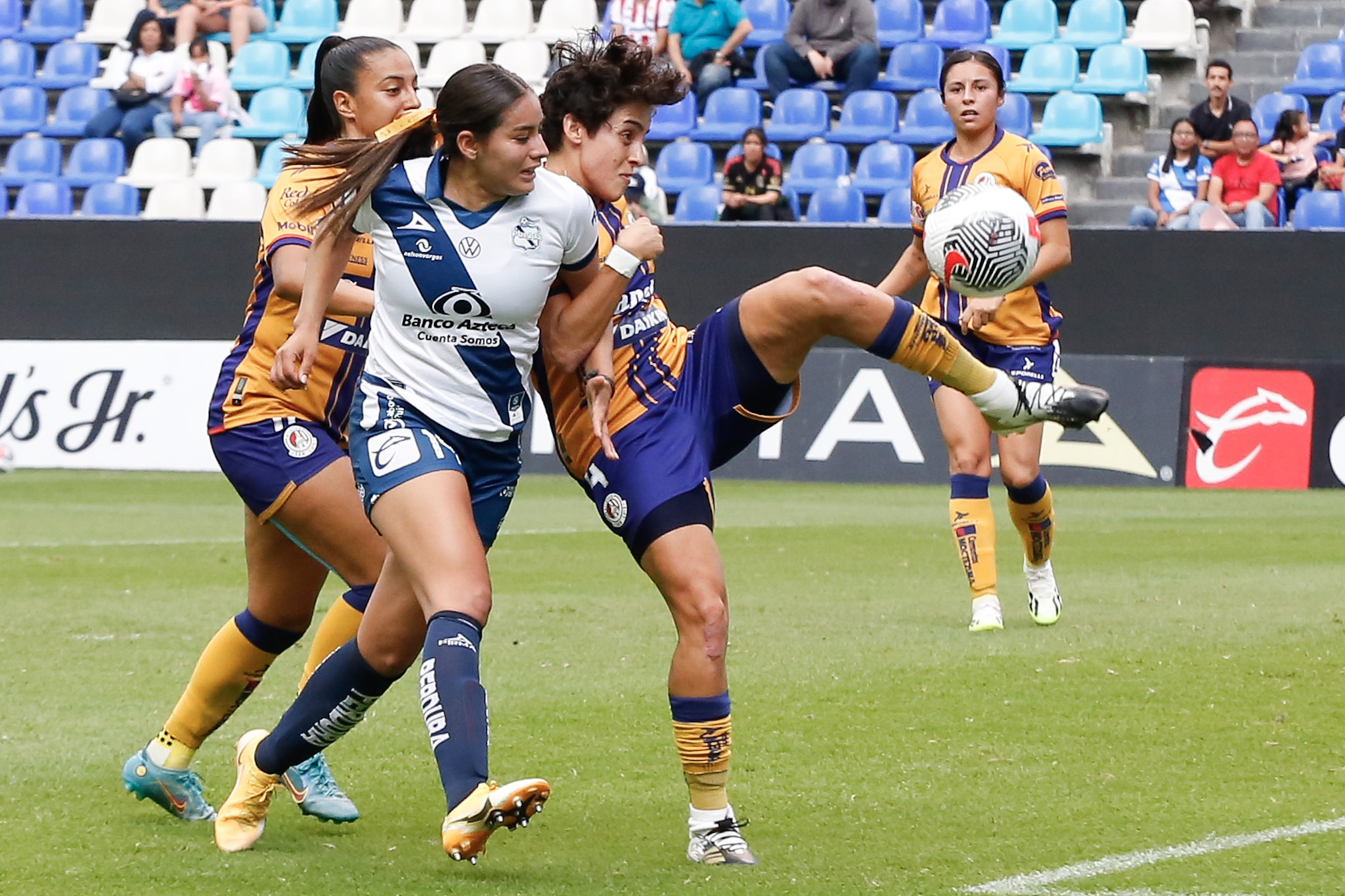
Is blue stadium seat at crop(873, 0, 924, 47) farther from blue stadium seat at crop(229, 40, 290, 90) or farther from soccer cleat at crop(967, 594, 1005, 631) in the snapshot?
soccer cleat at crop(967, 594, 1005, 631)

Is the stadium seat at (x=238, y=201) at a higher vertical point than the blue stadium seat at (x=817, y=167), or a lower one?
lower

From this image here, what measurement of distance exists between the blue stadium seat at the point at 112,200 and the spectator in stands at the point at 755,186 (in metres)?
6.29

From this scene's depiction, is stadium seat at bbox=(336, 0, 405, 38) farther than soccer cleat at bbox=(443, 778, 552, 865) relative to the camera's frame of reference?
Yes

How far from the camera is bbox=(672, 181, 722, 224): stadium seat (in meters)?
17.4

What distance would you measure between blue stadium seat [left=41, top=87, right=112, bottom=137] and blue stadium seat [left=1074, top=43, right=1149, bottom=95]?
10.1 metres

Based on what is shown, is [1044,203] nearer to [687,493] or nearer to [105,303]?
[687,493]

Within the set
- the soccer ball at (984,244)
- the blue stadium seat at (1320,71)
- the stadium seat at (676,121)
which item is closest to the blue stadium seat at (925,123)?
the stadium seat at (676,121)

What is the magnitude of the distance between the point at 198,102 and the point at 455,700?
55.7 feet

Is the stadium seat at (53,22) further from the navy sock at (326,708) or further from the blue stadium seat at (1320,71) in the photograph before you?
the navy sock at (326,708)

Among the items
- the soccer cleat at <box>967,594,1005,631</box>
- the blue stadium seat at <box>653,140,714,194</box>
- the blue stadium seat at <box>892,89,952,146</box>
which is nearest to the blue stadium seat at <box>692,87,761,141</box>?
the blue stadium seat at <box>653,140,714,194</box>

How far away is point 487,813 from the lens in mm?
3902

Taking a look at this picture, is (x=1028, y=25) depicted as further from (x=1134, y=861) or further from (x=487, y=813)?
(x=487, y=813)

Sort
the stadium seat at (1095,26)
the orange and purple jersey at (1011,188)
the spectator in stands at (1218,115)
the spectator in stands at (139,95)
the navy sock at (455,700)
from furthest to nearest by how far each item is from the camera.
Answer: the spectator in stands at (139,95) → the stadium seat at (1095,26) → the spectator in stands at (1218,115) → the orange and purple jersey at (1011,188) → the navy sock at (455,700)

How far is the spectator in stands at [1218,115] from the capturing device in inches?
628
